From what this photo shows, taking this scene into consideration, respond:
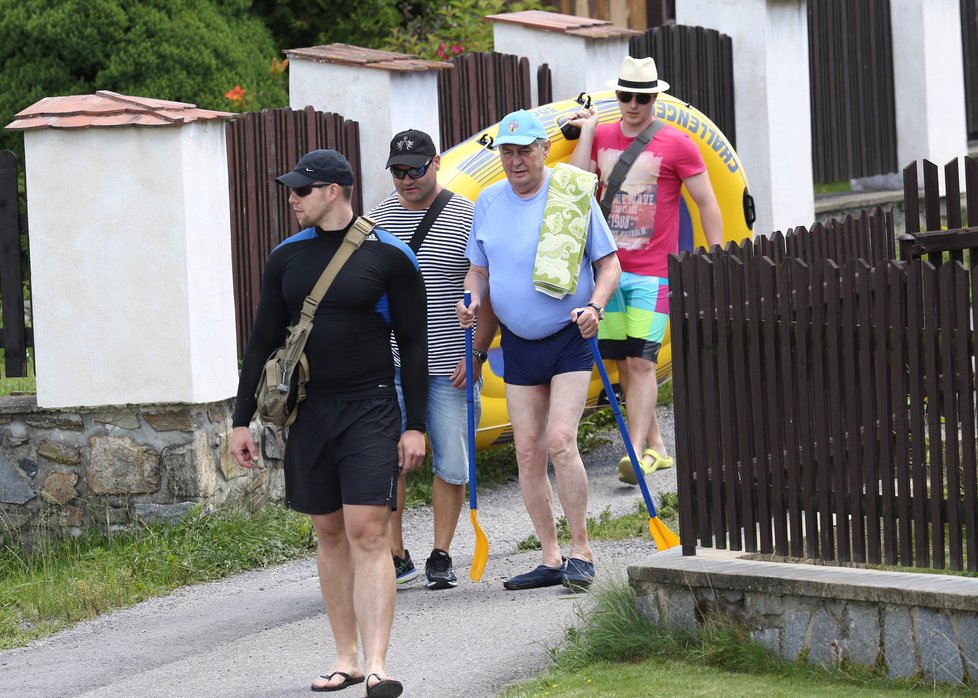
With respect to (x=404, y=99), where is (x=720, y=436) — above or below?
below

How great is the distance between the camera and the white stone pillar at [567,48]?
34.7 ft

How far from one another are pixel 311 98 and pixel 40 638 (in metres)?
3.98

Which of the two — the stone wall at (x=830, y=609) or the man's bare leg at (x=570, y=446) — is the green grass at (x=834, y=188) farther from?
the stone wall at (x=830, y=609)

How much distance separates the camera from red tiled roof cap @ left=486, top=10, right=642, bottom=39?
1057 centimetres

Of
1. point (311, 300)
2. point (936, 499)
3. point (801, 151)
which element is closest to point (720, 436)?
point (936, 499)

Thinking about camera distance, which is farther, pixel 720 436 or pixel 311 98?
pixel 311 98

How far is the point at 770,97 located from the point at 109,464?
5796mm

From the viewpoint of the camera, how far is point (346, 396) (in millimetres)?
5359

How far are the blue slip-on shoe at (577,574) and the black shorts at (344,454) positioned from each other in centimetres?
122

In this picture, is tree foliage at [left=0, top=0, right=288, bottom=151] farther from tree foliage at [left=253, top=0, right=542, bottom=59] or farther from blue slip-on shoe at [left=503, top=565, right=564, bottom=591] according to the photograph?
blue slip-on shoe at [left=503, top=565, right=564, bottom=591]

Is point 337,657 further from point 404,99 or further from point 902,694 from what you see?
point 404,99

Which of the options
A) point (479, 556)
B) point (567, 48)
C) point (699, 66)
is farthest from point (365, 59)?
point (479, 556)

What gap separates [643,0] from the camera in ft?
57.8

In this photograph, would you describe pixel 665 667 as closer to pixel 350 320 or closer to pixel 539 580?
pixel 539 580
